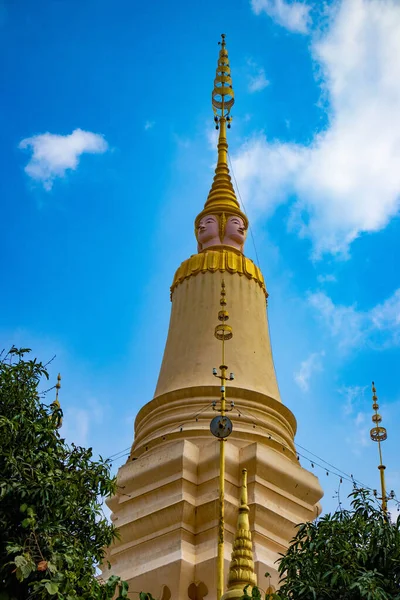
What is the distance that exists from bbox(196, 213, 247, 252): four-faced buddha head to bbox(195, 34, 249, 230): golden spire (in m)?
0.11

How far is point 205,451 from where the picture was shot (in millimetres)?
21391

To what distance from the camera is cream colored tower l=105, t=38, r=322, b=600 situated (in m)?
20.0

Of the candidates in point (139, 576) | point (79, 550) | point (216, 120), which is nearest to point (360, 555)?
point (79, 550)

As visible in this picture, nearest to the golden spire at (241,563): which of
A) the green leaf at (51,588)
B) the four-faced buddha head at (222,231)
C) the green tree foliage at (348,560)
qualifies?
the green tree foliage at (348,560)

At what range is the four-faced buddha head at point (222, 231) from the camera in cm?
2692

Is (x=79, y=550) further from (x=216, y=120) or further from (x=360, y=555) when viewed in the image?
(x=216, y=120)

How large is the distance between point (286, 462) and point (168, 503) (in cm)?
274

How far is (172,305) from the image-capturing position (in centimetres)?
2661

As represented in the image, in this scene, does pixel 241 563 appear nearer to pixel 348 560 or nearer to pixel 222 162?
pixel 348 560

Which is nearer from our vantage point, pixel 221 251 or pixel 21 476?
pixel 21 476

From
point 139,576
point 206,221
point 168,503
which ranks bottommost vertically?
point 139,576

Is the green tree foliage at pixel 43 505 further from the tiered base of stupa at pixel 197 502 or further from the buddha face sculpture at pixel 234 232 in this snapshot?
the buddha face sculpture at pixel 234 232

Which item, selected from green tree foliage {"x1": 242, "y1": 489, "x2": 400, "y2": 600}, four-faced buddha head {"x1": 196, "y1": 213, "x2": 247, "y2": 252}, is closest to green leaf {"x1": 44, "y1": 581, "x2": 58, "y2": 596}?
green tree foliage {"x1": 242, "y1": 489, "x2": 400, "y2": 600}

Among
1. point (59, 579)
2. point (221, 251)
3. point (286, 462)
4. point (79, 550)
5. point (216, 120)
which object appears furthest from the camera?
point (216, 120)
